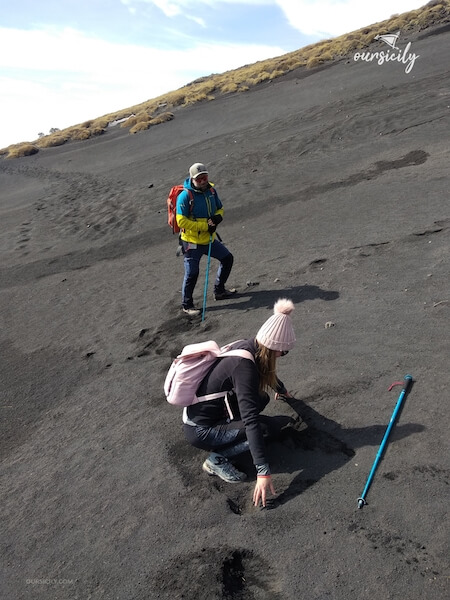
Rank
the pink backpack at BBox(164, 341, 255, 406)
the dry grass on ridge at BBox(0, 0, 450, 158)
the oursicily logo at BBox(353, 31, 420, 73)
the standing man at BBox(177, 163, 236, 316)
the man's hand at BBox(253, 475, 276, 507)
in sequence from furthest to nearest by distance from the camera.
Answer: the dry grass on ridge at BBox(0, 0, 450, 158), the oursicily logo at BBox(353, 31, 420, 73), the standing man at BBox(177, 163, 236, 316), the pink backpack at BBox(164, 341, 255, 406), the man's hand at BBox(253, 475, 276, 507)

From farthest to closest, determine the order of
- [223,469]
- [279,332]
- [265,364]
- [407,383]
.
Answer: [407,383] < [223,469] < [265,364] < [279,332]

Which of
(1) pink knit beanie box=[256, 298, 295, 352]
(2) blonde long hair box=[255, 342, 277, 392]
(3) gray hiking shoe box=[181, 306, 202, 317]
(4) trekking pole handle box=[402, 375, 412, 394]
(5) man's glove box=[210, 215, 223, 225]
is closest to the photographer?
(1) pink knit beanie box=[256, 298, 295, 352]

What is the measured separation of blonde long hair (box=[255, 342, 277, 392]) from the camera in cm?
369

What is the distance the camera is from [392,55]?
78.9 feet

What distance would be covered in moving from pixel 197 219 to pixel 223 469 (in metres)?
4.00

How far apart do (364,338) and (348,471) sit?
2132 mm

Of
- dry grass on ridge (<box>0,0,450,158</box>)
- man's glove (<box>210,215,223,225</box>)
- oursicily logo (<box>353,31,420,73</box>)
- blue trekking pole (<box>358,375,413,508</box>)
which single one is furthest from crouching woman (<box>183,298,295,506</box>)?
dry grass on ridge (<box>0,0,450,158</box>)

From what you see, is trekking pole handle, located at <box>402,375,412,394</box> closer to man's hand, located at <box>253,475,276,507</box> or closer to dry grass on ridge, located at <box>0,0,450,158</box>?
man's hand, located at <box>253,475,276,507</box>

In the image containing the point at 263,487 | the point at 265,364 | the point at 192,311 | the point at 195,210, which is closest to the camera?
the point at 263,487

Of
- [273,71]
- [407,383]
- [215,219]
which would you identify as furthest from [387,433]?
[273,71]

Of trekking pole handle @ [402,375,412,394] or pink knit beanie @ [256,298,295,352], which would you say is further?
trekking pole handle @ [402,375,412,394]

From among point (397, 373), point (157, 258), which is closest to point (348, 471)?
point (397, 373)

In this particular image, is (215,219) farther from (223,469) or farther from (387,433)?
(387,433)

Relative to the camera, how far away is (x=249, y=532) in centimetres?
353
